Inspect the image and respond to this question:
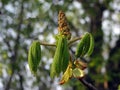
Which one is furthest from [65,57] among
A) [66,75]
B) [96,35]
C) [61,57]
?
[96,35]

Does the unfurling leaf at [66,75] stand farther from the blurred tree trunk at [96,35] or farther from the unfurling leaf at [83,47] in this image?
the blurred tree trunk at [96,35]

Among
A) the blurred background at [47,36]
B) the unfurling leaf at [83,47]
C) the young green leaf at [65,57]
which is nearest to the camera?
the young green leaf at [65,57]

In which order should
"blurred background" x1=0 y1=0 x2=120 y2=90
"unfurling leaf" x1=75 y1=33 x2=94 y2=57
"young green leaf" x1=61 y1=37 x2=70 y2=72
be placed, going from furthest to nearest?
"blurred background" x1=0 y1=0 x2=120 y2=90 → "unfurling leaf" x1=75 y1=33 x2=94 y2=57 → "young green leaf" x1=61 y1=37 x2=70 y2=72

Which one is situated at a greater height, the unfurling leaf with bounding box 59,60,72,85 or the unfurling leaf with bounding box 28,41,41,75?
the unfurling leaf with bounding box 28,41,41,75

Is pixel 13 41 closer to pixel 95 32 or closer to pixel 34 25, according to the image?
pixel 34 25

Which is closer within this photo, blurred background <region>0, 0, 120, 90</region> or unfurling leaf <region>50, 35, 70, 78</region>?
unfurling leaf <region>50, 35, 70, 78</region>

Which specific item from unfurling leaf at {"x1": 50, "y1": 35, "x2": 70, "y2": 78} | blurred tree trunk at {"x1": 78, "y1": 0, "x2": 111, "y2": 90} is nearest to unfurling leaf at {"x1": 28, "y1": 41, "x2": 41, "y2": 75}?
unfurling leaf at {"x1": 50, "y1": 35, "x2": 70, "y2": 78}

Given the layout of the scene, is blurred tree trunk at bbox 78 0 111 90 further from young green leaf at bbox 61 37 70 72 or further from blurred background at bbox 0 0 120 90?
young green leaf at bbox 61 37 70 72

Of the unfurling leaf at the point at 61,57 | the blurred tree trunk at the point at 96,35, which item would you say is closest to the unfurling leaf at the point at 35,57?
the unfurling leaf at the point at 61,57

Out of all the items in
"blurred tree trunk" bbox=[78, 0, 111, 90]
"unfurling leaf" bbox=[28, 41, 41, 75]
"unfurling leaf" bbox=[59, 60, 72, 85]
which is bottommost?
"blurred tree trunk" bbox=[78, 0, 111, 90]

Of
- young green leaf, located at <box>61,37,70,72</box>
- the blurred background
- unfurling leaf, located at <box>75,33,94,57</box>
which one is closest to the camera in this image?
young green leaf, located at <box>61,37,70,72</box>

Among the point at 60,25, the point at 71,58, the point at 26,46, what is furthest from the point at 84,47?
the point at 26,46
